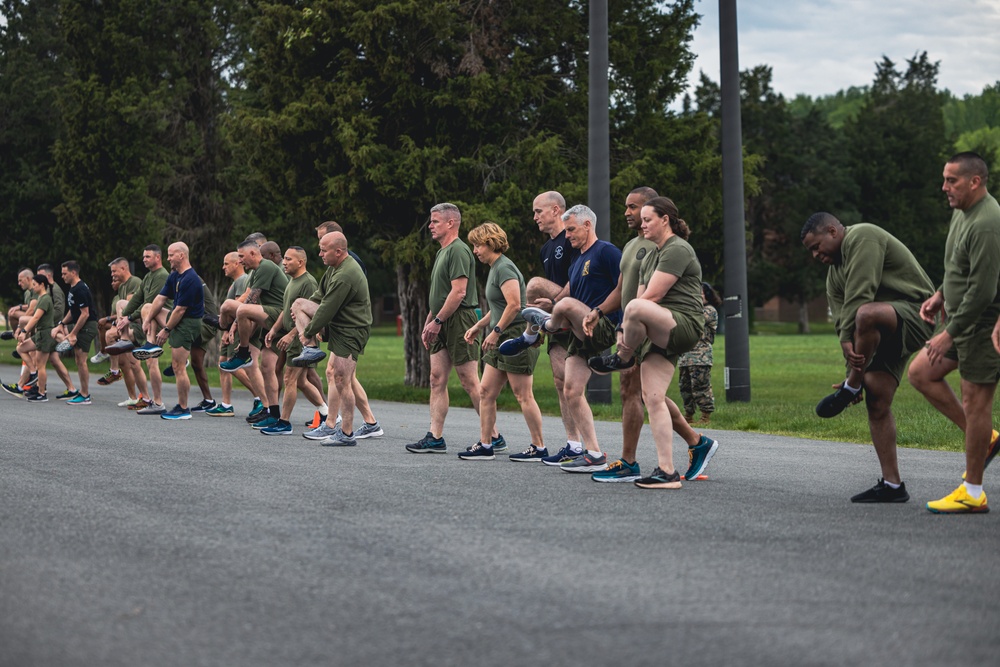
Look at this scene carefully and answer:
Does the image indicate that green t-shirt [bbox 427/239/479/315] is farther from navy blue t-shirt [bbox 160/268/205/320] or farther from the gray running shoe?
navy blue t-shirt [bbox 160/268/205/320]

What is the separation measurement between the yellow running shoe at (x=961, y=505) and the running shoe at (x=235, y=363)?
29.0 feet

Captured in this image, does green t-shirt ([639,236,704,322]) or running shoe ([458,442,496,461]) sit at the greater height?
green t-shirt ([639,236,704,322])

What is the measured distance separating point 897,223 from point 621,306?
63.6 m

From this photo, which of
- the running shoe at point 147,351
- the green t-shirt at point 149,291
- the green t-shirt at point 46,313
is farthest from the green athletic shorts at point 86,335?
the running shoe at point 147,351

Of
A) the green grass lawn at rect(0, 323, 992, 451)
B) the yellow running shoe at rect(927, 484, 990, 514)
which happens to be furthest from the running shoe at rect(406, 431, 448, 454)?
the yellow running shoe at rect(927, 484, 990, 514)

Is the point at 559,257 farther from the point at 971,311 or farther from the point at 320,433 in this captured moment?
the point at 971,311

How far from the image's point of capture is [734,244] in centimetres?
1856

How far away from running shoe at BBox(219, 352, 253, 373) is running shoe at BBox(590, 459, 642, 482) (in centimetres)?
645

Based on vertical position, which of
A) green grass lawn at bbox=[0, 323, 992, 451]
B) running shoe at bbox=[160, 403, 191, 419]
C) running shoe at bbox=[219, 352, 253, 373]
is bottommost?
green grass lawn at bbox=[0, 323, 992, 451]

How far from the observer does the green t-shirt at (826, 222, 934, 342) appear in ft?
25.3

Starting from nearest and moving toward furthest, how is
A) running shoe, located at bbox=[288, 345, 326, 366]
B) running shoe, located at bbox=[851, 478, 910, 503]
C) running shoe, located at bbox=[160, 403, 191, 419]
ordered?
running shoe, located at bbox=[851, 478, 910, 503] < running shoe, located at bbox=[288, 345, 326, 366] < running shoe, located at bbox=[160, 403, 191, 419]

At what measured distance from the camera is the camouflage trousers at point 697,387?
15.4 meters

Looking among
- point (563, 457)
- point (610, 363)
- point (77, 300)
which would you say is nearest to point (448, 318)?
point (563, 457)

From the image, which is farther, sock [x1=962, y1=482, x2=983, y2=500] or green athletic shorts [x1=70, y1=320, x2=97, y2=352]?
green athletic shorts [x1=70, y1=320, x2=97, y2=352]
